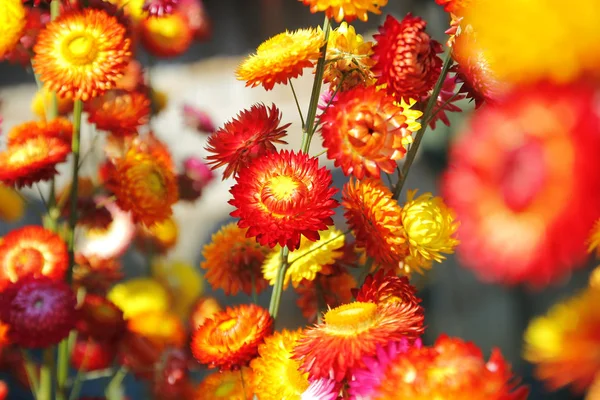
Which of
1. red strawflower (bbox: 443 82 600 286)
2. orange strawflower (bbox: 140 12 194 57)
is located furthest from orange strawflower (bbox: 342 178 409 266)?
orange strawflower (bbox: 140 12 194 57)

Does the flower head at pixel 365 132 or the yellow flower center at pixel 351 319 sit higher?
the flower head at pixel 365 132

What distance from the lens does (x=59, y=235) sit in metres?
0.64

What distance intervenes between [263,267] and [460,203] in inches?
12.5

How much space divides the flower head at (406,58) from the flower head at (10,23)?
37 centimetres

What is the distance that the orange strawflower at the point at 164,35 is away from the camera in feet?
3.03

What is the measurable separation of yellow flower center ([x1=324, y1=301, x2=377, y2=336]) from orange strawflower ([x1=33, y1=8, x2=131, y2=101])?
305mm

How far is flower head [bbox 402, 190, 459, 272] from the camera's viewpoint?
1.37 ft

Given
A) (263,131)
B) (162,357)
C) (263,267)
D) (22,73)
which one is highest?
(263,131)

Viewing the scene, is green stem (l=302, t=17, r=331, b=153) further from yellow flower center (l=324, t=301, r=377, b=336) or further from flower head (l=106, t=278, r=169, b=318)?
flower head (l=106, t=278, r=169, b=318)

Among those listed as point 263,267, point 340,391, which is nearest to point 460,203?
point 340,391

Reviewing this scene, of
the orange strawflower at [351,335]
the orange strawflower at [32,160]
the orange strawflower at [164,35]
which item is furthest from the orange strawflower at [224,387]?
the orange strawflower at [164,35]

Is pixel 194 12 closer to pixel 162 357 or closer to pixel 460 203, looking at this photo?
pixel 162 357

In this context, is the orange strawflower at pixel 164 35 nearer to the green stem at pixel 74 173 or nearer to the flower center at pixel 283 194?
the green stem at pixel 74 173

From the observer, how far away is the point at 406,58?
1.22 ft
